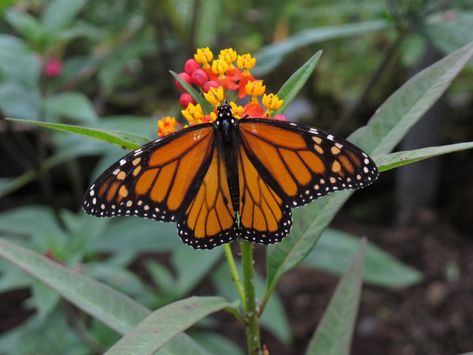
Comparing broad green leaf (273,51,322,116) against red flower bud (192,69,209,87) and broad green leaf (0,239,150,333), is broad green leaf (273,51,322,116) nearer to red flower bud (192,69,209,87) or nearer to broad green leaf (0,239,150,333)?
red flower bud (192,69,209,87)

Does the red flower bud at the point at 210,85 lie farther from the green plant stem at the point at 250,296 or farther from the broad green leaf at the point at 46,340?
the broad green leaf at the point at 46,340

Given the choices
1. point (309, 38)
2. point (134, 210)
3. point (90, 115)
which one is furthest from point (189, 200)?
point (309, 38)

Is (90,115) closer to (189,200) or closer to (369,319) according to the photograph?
(189,200)

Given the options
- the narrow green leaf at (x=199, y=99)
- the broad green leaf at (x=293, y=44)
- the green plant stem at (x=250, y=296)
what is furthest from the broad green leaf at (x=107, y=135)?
the broad green leaf at (x=293, y=44)

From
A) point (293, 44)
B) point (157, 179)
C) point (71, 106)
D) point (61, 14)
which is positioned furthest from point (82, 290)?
point (61, 14)

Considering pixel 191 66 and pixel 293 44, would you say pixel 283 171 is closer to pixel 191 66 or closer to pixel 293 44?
pixel 191 66

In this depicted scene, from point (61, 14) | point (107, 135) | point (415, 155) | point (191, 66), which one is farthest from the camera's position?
point (61, 14)

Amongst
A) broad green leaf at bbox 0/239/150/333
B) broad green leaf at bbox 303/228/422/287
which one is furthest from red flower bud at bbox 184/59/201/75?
broad green leaf at bbox 303/228/422/287
